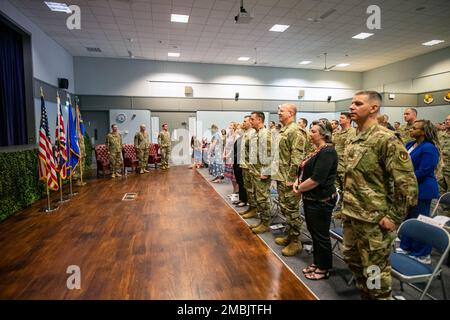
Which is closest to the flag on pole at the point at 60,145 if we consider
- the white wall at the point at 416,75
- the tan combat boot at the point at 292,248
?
the tan combat boot at the point at 292,248

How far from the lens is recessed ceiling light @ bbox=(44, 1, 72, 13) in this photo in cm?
598

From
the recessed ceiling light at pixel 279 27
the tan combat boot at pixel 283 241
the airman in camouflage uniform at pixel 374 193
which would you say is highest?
the recessed ceiling light at pixel 279 27

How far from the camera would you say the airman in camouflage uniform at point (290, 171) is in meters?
2.98

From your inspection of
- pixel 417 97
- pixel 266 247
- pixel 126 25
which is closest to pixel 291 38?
pixel 126 25

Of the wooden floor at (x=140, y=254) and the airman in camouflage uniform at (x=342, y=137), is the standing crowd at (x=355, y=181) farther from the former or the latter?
the wooden floor at (x=140, y=254)

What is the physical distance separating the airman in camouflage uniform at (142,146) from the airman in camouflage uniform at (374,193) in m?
7.66

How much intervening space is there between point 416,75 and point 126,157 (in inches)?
447

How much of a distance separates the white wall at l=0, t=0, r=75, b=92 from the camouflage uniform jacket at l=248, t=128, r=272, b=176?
5955 mm

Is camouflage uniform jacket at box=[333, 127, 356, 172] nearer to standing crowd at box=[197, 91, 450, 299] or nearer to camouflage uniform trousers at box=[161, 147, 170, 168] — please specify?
standing crowd at box=[197, 91, 450, 299]

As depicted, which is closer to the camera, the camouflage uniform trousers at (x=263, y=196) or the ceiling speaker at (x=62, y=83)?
the camouflage uniform trousers at (x=263, y=196)

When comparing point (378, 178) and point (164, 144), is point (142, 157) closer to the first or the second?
point (164, 144)

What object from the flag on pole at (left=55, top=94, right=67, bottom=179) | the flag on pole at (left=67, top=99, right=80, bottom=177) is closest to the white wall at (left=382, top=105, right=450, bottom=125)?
the flag on pole at (left=67, top=99, right=80, bottom=177)

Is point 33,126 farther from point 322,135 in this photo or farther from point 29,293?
point 322,135

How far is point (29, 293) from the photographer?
7.64 ft
